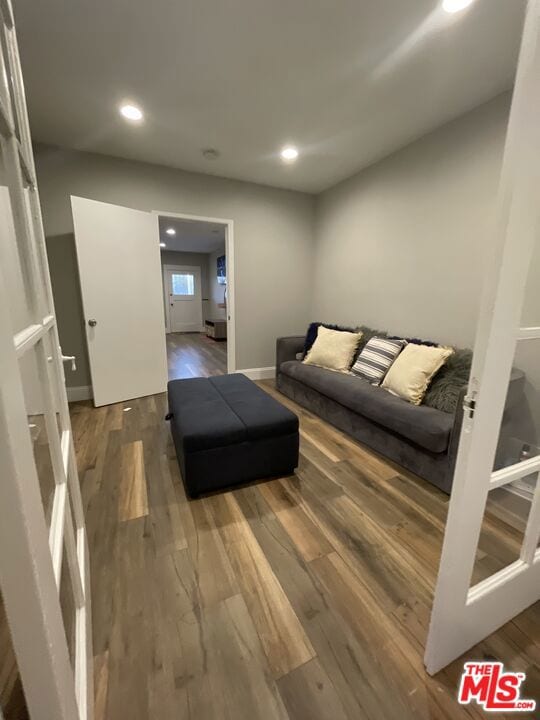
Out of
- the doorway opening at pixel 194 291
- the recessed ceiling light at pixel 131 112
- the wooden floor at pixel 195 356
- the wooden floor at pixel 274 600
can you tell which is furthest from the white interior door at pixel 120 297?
the doorway opening at pixel 194 291

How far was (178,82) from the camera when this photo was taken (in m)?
1.90

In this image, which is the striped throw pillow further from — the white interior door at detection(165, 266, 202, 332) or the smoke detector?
the white interior door at detection(165, 266, 202, 332)

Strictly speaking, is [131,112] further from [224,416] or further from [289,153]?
[224,416]

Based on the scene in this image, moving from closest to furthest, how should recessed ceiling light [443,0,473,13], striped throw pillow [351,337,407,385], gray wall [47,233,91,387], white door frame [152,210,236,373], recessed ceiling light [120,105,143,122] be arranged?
recessed ceiling light [443,0,473,13], recessed ceiling light [120,105,143,122], striped throw pillow [351,337,407,385], gray wall [47,233,91,387], white door frame [152,210,236,373]

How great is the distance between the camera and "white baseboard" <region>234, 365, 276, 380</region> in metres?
4.00

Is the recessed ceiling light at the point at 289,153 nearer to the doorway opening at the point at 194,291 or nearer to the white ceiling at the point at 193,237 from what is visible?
the white ceiling at the point at 193,237

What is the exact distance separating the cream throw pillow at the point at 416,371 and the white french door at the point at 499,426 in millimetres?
1196

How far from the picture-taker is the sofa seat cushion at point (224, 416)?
168 cm

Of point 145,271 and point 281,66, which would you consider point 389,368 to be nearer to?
point 281,66

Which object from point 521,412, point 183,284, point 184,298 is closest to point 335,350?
point 521,412

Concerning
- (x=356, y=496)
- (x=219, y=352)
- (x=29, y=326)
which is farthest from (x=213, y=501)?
(x=219, y=352)

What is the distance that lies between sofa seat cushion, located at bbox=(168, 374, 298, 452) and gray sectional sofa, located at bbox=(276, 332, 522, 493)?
27.4 inches

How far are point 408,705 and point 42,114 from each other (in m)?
3.82

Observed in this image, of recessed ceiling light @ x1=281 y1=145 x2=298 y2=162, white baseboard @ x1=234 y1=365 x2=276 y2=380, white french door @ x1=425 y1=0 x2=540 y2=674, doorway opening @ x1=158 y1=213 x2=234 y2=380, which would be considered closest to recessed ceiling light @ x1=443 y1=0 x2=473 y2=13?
white french door @ x1=425 y1=0 x2=540 y2=674
